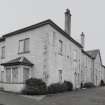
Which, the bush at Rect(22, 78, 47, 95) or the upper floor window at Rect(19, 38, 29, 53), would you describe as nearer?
the bush at Rect(22, 78, 47, 95)

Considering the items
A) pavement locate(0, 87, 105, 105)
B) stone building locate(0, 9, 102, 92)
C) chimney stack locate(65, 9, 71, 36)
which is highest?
chimney stack locate(65, 9, 71, 36)

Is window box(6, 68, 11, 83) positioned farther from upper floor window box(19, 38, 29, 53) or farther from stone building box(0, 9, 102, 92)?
upper floor window box(19, 38, 29, 53)

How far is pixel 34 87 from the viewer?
1861 centimetres

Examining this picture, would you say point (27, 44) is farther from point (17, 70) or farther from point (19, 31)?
point (17, 70)

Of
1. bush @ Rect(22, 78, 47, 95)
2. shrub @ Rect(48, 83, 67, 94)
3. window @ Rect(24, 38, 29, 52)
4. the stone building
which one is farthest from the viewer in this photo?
window @ Rect(24, 38, 29, 52)

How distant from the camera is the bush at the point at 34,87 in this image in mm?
18352

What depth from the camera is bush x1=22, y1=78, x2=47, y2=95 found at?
18.4 m

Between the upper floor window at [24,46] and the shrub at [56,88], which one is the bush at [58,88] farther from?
the upper floor window at [24,46]

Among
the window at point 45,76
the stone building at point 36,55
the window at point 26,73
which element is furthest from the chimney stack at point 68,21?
the window at point 26,73

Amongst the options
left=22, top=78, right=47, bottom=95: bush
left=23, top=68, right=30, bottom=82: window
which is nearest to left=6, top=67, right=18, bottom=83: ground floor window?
left=23, top=68, right=30, bottom=82: window

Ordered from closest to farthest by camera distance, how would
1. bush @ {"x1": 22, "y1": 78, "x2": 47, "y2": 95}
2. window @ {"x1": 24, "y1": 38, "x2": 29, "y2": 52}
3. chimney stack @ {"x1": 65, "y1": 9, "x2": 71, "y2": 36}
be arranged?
bush @ {"x1": 22, "y1": 78, "x2": 47, "y2": 95} → window @ {"x1": 24, "y1": 38, "x2": 29, "y2": 52} → chimney stack @ {"x1": 65, "y1": 9, "x2": 71, "y2": 36}

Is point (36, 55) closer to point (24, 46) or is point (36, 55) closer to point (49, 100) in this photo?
point (24, 46)

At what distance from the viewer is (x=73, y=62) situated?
91.2ft

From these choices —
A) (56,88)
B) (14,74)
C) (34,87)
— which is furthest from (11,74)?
(56,88)
